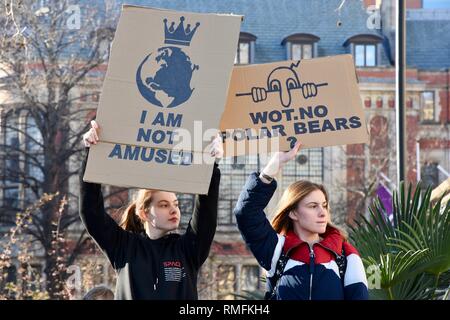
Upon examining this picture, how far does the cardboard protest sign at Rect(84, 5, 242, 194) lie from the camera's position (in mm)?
5762

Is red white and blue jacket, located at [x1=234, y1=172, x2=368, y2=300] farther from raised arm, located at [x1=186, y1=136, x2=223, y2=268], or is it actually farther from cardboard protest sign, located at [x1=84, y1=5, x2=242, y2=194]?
cardboard protest sign, located at [x1=84, y1=5, x2=242, y2=194]

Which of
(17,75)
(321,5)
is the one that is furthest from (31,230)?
(321,5)

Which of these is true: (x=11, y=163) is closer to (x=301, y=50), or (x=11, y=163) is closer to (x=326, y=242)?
(x=301, y=50)

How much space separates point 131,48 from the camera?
5.89 meters

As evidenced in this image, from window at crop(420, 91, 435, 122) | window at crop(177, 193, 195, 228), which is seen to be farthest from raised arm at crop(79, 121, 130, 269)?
window at crop(420, 91, 435, 122)

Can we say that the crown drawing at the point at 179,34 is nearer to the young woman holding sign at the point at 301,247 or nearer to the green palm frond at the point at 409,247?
the young woman holding sign at the point at 301,247

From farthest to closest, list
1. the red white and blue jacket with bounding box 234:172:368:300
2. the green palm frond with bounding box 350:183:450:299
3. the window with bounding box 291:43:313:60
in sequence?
the window with bounding box 291:43:313:60 < the green palm frond with bounding box 350:183:450:299 < the red white and blue jacket with bounding box 234:172:368:300

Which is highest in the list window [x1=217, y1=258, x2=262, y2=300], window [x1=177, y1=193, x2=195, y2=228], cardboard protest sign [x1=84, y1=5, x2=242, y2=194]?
window [x1=177, y1=193, x2=195, y2=228]

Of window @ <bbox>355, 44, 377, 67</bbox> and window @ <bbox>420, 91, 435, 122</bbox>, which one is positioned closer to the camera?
window @ <bbox>420, 91, 435, 122</bbox>

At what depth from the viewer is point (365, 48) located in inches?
1987

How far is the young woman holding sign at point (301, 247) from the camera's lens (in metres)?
5.61

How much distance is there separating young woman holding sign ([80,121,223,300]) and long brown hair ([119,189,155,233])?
1 cm

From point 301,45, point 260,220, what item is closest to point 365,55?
point 301,45

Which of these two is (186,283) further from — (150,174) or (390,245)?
(390,245)
